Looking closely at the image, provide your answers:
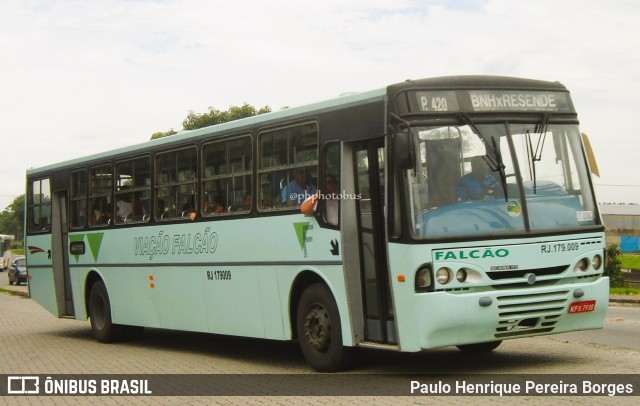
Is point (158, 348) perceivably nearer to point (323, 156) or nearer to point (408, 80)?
point (323, 156)

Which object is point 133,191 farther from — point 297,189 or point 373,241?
point 373,241

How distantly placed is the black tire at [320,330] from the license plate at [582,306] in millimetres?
2593

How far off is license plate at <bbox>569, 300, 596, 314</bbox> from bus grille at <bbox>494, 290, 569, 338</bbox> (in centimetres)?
12

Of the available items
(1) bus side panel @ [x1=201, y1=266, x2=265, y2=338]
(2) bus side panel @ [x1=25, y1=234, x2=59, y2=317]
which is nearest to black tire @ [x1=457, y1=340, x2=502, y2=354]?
(1) bus side panel @ [x1=201, y1=266, x2=265, y2=338]

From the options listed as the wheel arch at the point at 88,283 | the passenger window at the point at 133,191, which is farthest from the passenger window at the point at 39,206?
the passenger window at the point at 133,191

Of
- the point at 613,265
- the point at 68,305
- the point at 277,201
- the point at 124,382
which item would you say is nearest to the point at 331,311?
the point at 277,201

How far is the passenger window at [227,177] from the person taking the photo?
536 inches

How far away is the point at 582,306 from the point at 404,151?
2.58 m

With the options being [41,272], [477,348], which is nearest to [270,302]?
[477,348]

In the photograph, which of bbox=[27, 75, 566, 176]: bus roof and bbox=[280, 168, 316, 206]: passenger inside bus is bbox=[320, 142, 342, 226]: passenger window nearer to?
bbox=[280, 168, 316, 206]: passenger inside bus

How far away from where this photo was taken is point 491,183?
10641 millimetres

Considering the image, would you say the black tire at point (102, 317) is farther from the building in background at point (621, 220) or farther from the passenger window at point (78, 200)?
the building in background at point (621, 220)

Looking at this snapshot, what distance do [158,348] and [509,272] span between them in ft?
27.1

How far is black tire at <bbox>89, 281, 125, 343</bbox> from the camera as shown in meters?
18.3
